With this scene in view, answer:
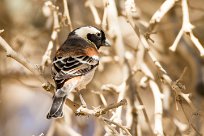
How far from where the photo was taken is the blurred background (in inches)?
165

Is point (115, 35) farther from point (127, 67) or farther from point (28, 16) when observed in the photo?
point (28, 16)

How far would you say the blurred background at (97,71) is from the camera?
4.20m

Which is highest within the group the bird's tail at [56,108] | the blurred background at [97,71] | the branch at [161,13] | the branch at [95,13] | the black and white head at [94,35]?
the branch at [161,13]

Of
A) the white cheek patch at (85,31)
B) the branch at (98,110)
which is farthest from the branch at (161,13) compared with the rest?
the branch at (98,110)

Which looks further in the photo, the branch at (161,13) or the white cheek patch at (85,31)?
the white cheek patch at (85,31)

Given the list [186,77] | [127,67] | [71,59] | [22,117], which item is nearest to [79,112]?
[71,59]

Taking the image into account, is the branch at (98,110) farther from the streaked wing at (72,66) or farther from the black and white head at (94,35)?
the black and white head at (94,35)

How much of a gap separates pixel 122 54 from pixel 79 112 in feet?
2.50

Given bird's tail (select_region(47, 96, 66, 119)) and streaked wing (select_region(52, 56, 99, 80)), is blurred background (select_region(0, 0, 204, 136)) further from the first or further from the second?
bird's tail (select_region(47, 96, 66, 119))

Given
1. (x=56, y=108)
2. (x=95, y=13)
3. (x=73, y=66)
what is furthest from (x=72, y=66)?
(x=95, y=13)

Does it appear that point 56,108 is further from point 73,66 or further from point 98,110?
point 73,66

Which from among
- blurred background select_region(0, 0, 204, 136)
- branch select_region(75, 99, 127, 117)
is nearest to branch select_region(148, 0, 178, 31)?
blurred background select_region(0, 0, 204, 136)

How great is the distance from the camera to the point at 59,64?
125 inches

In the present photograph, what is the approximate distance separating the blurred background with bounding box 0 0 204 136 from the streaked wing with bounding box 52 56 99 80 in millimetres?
617
